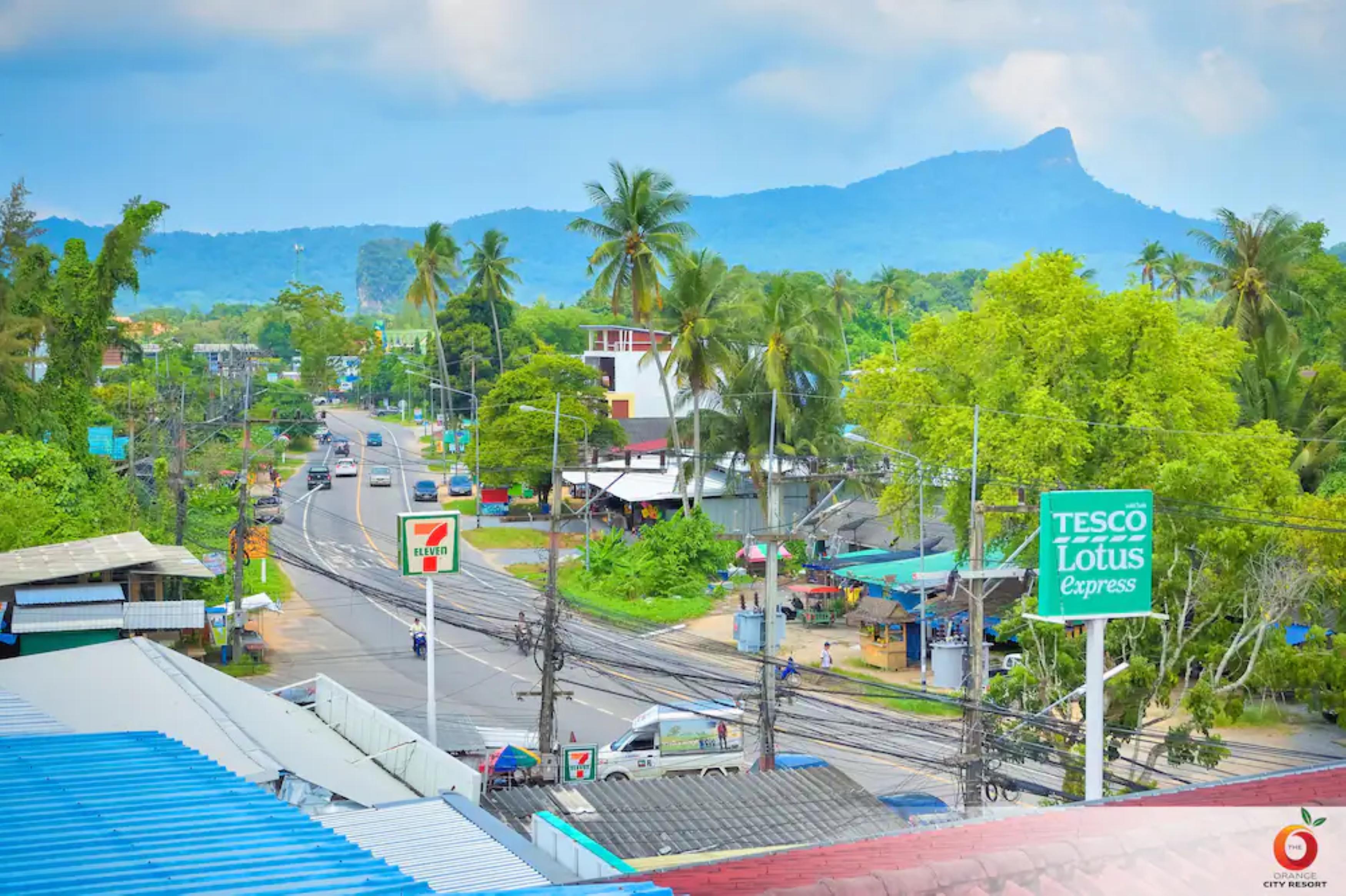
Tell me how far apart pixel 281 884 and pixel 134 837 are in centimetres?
194

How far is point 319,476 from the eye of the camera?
3091 inches

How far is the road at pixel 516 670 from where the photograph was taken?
29.4 m

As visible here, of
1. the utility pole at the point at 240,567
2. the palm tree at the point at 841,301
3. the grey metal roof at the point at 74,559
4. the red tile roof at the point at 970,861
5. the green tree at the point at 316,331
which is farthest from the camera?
the green tree at the point at 316,331

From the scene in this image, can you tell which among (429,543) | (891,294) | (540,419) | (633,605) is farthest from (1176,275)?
(429,543)

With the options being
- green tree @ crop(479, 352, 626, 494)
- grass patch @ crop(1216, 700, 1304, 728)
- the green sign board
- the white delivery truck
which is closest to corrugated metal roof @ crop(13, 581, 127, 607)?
the white delivery truck

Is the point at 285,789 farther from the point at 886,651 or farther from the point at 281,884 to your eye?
the point at 886,651

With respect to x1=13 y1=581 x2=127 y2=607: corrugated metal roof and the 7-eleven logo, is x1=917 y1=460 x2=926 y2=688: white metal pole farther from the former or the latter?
x1=13 y1=581 x2=127 y2=607: corrugated metal roof

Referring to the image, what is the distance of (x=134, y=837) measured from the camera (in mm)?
10812

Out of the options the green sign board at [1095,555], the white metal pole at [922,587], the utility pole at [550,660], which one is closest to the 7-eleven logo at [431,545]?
the utility pole at [550,660]

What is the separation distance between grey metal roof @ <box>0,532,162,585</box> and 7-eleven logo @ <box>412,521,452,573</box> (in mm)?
10163

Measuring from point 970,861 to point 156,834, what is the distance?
6132 mm

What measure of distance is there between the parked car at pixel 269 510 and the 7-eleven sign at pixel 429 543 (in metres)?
30.1

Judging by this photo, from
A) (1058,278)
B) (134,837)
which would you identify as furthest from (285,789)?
(1058,278)

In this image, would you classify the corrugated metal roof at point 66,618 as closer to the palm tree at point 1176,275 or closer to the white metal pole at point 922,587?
the white metal pole at point 922,587
